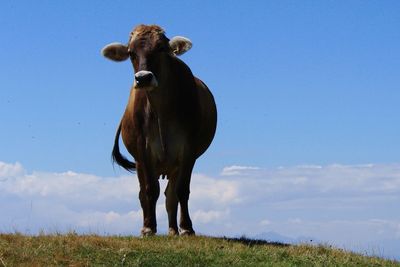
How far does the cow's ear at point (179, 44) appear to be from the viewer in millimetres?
16906

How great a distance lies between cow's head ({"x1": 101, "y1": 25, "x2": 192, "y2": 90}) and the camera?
1566 cm

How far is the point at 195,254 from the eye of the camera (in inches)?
557

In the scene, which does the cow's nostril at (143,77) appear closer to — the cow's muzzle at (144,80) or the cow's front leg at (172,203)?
the cow's muzzle at (144,80)

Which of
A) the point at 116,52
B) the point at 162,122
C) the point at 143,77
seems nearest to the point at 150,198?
the point at 162,122

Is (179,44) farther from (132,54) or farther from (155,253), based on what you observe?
(155,253)

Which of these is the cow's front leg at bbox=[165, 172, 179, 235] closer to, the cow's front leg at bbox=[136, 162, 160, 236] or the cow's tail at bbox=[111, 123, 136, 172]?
the cow's front leg at bbox=[136, 162, 160, 236]

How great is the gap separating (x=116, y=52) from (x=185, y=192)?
11.2 ft

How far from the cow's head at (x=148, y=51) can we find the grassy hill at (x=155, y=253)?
10.4ft

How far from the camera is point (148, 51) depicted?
635 inches

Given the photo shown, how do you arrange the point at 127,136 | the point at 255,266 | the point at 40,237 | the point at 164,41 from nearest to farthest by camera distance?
the point at 255,266, the point at 40,237, the point at 164,41, the point at 127,136

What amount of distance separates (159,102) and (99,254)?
163 inches

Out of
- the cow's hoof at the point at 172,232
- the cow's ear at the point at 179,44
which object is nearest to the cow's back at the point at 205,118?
the cow's ear at the point at 179,44

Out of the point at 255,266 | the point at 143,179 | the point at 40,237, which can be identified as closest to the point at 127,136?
the point at 143,179

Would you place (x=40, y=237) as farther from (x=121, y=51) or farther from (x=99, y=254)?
(x=121, y=51)
